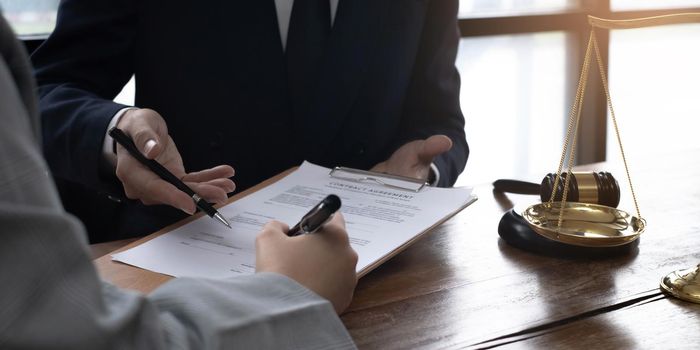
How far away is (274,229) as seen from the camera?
812mm

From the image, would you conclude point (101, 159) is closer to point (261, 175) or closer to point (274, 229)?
point (261, 175)

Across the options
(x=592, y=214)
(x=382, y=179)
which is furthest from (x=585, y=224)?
(x=382, y=179)

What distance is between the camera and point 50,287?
0.49m

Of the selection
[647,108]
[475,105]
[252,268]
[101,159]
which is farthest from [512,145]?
[252,268]

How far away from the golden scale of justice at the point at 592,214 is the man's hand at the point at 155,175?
40 centimetres

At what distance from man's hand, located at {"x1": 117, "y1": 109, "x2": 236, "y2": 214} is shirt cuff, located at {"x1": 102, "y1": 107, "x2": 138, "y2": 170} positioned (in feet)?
0.05

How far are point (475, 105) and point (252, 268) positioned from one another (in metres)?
2.18

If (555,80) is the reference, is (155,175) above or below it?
above

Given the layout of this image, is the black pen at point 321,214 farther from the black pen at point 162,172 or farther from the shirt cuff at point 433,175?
the shirt cuff at point 433,175

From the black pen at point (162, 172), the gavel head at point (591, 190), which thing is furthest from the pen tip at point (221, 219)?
the gavel head at point (591, 190)

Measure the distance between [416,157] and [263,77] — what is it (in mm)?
357

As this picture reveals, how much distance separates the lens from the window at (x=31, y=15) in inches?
81.9

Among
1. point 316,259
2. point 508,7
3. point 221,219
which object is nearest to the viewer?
point 316,259

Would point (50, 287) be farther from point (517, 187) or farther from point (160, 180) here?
point (517, 187)
